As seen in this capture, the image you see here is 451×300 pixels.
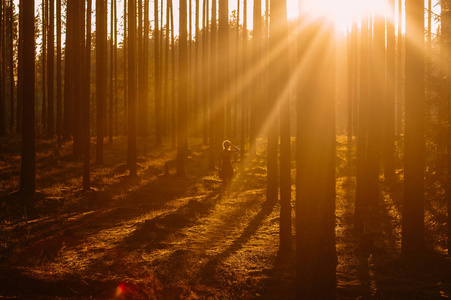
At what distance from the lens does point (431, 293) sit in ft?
20.8

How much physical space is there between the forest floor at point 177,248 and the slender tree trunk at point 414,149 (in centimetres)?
42

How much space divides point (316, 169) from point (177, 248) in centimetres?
480

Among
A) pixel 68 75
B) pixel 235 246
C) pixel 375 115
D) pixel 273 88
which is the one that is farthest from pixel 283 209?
pixel 68 75

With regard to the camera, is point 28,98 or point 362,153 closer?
point 362,153

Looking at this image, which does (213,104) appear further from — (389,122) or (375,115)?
(375,115)

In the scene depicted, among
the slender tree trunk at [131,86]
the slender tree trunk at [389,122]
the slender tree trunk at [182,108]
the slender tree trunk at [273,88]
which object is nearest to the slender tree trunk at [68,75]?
the slender tree trunk at [131,86]

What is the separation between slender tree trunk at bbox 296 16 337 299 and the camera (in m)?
4.84

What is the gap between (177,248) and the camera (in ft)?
29.0

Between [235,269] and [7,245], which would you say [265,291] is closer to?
[235,269]

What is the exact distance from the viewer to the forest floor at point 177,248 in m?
6.29

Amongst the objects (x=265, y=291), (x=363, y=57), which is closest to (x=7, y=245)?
(x=265, y=291)

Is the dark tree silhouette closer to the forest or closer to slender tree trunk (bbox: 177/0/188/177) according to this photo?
the forest

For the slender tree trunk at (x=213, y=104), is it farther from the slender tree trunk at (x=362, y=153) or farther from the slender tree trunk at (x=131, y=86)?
the slender tree trunk at (x=362, y=153)

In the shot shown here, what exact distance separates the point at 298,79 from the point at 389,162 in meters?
14.3
